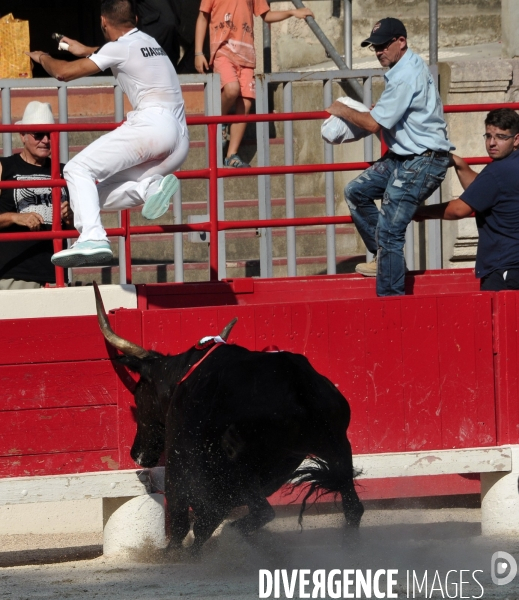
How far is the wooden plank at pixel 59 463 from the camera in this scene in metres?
4.95

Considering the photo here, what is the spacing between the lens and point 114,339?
4.84 metres

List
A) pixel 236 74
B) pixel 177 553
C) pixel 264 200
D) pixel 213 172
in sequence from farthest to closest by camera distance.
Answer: pixel 236 74
pixel 264 200
pixel 213 172
pixel 177 553

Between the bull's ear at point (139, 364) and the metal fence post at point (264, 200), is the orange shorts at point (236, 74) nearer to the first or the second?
the metal fence post at point (264, 200)

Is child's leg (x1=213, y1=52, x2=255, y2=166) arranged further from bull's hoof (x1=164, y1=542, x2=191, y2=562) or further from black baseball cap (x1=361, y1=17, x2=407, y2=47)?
bull's hoof (x1=164, y1=542, x2=191, y2=562)

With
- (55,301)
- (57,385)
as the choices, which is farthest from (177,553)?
(55,301)

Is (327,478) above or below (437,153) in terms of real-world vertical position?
below

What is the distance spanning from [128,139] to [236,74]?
11.1 ft

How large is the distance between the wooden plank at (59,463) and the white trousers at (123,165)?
104cm

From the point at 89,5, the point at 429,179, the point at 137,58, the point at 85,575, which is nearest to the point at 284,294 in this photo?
the point at 429,179

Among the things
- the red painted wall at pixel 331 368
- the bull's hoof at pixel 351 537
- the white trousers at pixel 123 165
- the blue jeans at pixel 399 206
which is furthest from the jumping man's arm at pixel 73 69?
the bull's hoof at pixel 351 537

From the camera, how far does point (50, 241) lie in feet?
20.8

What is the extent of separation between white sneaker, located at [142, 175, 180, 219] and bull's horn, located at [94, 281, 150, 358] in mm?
436

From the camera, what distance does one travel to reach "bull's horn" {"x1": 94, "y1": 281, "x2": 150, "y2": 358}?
15.8 feet

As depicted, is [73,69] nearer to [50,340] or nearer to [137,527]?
[50,340]
